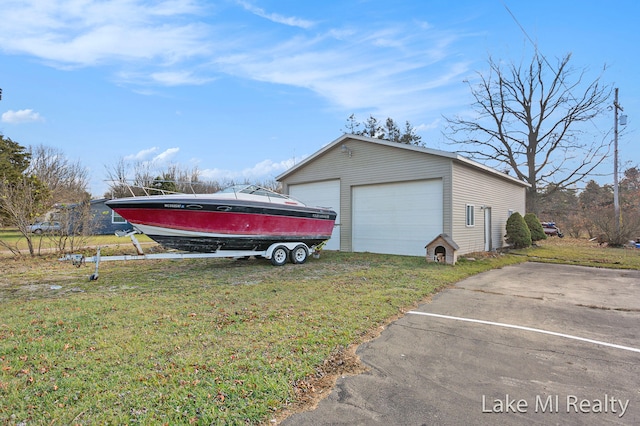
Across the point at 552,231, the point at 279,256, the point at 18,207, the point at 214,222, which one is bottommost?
the point at 279,256

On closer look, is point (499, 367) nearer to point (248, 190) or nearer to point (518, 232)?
point (248, 190)

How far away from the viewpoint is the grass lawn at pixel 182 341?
2.44 m

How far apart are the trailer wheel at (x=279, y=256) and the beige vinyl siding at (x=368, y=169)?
4144 millimetres

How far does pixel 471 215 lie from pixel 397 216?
2.68m

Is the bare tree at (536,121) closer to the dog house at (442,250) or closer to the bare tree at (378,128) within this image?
the bare tree at (378,128)

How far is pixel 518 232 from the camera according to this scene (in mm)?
14359

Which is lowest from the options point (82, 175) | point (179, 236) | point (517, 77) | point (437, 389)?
point (437, 389)

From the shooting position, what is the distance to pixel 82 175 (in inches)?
1253

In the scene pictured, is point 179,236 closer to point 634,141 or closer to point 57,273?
point 57,273

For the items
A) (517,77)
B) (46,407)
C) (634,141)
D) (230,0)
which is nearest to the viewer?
(46,407)

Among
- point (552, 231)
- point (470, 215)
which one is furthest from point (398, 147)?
point (552, 231)

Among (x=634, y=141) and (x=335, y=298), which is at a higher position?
(x=634, y=141)

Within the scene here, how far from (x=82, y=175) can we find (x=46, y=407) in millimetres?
36230

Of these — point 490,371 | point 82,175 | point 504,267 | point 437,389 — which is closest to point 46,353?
point 437,389
